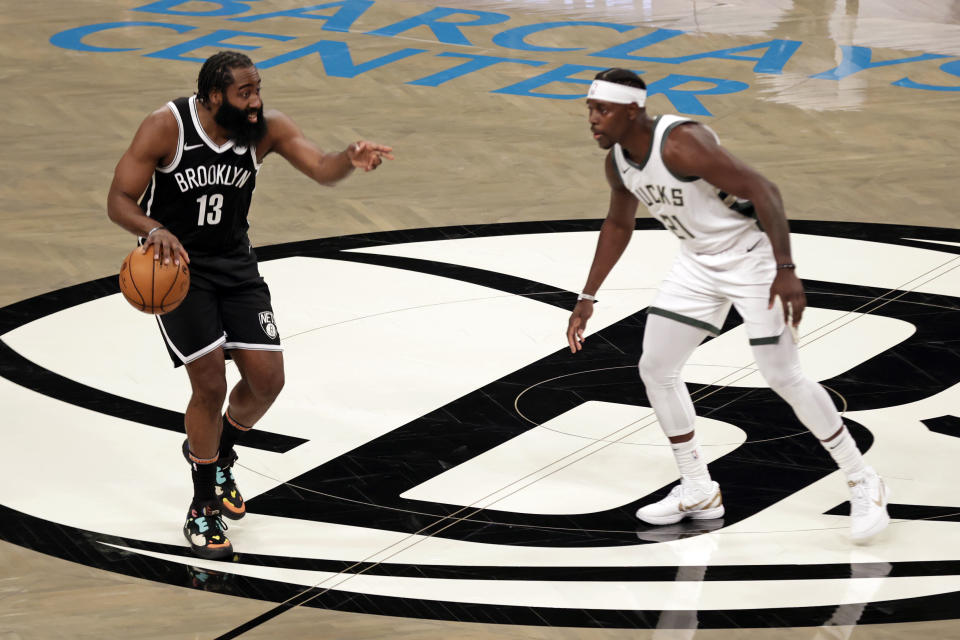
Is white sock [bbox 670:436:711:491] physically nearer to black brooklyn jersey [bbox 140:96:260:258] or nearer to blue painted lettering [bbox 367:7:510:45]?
black brooklyn jersey [bbox 140:96:260:258]

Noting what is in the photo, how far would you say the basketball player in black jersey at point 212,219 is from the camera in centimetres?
464

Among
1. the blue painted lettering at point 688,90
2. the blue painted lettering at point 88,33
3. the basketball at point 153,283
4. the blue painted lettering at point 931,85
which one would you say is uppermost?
the basketball at point 153,283

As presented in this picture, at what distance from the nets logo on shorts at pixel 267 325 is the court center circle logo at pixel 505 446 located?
70 centimetres

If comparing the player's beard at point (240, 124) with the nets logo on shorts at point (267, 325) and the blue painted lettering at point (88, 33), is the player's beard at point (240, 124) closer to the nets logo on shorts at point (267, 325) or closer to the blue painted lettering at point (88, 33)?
the nets logo on shorts at point (267, 325)

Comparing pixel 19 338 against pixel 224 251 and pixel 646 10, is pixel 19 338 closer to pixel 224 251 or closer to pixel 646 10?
pixel 224 251

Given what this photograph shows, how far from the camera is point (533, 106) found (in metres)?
11.0

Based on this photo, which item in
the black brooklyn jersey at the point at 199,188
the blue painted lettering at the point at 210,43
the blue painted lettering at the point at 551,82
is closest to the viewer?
the black brooklyn jersey at the point at 199,188

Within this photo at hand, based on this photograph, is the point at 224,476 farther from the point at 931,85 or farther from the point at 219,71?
the point at 931,85

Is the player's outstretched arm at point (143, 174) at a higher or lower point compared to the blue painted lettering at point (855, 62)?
higher

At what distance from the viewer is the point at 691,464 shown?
197 inches

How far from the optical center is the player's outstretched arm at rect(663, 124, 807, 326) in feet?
14.7

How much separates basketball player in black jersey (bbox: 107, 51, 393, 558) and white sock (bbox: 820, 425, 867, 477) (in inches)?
70.6

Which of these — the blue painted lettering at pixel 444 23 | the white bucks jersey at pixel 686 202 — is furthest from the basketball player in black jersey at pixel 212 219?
the blue painted lettering at pixel 444 23

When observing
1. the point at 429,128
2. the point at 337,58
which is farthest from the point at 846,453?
the point at 337,58
